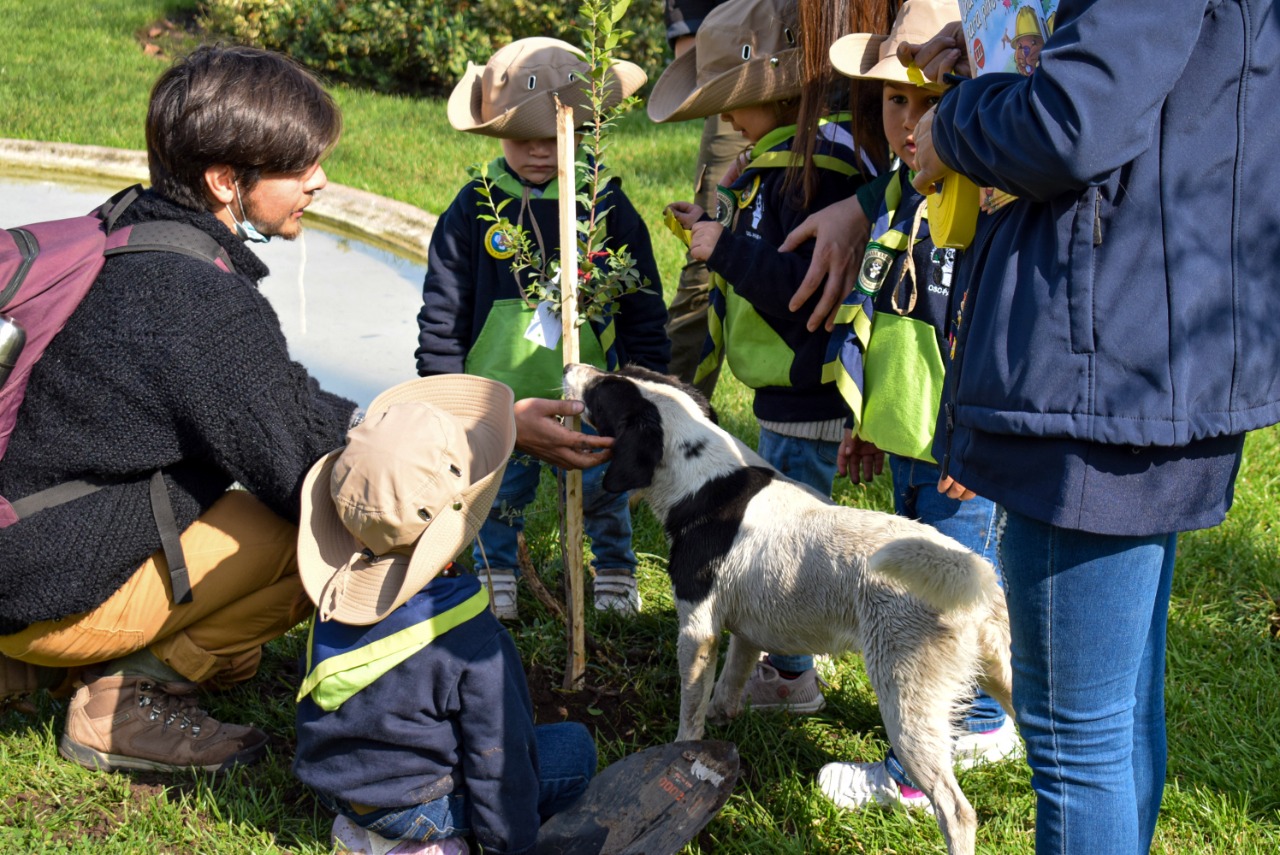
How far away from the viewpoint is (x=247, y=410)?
295 cm

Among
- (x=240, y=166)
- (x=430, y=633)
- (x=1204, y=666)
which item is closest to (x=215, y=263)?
(x=240, y=166)

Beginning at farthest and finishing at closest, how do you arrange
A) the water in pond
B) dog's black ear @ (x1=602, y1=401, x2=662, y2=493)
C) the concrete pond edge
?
the concrete pond edge, the water in pond, dog's black ear @ (x1=602, y1=401, x2=662, y2=493)

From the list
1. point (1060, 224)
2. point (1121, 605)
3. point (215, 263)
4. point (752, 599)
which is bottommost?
point (752, 599)

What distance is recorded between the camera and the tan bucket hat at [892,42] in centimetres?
303

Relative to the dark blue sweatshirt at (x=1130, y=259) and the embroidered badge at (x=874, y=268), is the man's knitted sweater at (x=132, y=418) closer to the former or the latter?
the embroidered badge at (x=874, y=268)

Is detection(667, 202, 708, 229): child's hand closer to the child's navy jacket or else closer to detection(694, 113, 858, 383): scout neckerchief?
detection(694, 113, 858, 383): scout neckerchief

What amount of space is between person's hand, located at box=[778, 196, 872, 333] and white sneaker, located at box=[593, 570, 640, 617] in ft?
4.19

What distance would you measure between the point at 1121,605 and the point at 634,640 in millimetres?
2149

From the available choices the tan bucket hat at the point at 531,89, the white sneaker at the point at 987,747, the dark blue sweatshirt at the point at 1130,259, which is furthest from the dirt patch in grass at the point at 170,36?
the dark blue sweatshirt at the point at 1130,259

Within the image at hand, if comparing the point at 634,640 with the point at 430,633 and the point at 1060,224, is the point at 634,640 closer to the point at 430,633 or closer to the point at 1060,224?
the point at 430,633

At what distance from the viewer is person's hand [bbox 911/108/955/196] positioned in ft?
7.14

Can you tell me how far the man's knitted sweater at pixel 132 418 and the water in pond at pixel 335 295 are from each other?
9.39 ft

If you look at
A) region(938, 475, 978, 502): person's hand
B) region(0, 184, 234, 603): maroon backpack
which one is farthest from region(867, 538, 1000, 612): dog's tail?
Result: region(0, 184, 234, 603): maroon backpack

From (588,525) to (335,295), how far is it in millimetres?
3967
